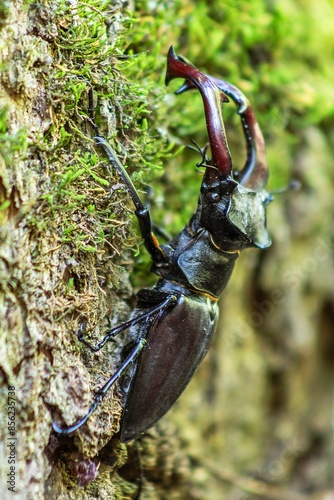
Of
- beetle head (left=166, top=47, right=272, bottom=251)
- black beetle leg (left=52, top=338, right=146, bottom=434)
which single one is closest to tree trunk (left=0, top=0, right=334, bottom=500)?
black beetle leg (left=52, top=338, right=146, bottom=434)

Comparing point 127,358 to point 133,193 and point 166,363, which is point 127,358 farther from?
point 133,193

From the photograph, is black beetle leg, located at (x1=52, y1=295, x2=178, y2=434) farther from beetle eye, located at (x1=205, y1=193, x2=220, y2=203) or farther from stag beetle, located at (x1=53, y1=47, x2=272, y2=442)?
beetle eye, located at (x1=205, y1=193, x2=220, y2=203)

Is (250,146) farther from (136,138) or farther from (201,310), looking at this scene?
(201,310)

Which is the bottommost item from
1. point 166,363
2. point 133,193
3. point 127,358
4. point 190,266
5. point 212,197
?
point 166,363

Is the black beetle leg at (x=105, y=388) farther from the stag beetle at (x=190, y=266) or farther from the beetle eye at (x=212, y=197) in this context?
the beetle eye at (x=212, y=197)

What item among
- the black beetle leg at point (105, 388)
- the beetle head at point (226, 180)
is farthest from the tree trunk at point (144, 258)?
the beetle head at point (226, 180)

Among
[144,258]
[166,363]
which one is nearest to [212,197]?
[144,258]

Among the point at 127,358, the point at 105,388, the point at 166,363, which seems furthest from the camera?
the point at 166,363
